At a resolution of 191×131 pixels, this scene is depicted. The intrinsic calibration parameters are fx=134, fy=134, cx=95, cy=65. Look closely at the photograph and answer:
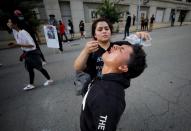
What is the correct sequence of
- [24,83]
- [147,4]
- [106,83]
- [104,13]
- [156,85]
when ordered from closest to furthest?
[106,83]
[156,85]
[24,83]
[104,13]
[147,4]

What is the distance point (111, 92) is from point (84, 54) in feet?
2.37

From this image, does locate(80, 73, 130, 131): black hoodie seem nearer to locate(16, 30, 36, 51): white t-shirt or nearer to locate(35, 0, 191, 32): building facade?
locate(16, 30, 36, 51): white t-shirt

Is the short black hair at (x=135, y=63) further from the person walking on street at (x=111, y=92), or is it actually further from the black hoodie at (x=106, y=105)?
the black hoodie at (x=106, y=105)

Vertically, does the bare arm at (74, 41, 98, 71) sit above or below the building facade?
below

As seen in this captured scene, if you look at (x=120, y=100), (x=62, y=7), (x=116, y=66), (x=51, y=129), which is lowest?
(x=51, y=129)

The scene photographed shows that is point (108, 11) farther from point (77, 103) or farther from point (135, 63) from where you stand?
point (135, 63)

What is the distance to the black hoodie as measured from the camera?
2.65ft

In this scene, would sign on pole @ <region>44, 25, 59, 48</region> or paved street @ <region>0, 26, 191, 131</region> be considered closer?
paved street @ <region>0, 26, 191, 131</region>

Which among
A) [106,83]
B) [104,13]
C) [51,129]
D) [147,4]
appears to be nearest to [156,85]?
[51,129]

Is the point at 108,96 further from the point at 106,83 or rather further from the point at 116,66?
the point at 116,66

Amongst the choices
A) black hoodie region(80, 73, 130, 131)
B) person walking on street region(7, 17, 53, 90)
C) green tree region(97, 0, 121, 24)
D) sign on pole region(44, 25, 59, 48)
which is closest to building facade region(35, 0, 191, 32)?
green tree region(97, 0, 121, 24)

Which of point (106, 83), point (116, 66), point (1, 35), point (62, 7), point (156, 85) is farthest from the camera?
point (62, 7)

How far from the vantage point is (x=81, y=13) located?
1742 centimetres

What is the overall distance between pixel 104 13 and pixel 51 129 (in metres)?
14.3
